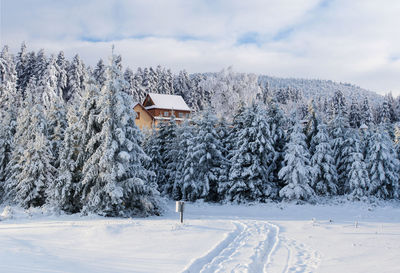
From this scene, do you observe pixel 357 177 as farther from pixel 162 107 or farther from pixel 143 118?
pixel 162 107

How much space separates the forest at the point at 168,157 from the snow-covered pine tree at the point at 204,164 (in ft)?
0.35

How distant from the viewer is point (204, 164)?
118ft

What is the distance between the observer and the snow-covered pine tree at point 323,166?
117ft

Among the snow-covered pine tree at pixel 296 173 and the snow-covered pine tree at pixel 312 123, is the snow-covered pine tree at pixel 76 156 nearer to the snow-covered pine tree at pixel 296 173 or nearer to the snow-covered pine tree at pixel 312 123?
the snow-covered pine tree at pixel 296 173

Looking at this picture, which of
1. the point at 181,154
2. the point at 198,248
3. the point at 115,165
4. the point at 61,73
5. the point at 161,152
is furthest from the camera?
the point at 61,73

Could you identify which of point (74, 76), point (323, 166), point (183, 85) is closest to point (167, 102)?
point (74, 76)

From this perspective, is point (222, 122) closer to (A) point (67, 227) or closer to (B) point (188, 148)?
(B) point (188, 148)

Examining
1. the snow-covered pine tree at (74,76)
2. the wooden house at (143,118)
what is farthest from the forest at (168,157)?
the snow-covered pine tree at (74,76)

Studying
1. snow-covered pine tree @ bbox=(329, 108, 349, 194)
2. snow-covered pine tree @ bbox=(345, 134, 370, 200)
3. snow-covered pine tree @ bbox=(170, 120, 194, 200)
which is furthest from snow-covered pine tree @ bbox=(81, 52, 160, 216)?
snow-covered pine tree @ bbox=(329, 108, 349, 194)

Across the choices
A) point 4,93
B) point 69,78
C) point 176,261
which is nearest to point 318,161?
point 176,261

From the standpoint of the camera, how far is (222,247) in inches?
472

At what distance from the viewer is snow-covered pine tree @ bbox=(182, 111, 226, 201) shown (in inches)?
1372

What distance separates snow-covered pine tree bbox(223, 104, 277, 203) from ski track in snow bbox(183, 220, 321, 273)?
60.4ft

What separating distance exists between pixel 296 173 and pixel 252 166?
13.7ft
